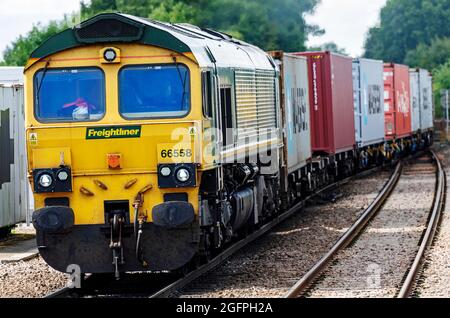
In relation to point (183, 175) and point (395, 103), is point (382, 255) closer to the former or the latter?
point (183, 175)

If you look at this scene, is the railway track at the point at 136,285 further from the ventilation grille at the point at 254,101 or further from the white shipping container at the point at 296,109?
the white shipping container at the point at 296,109

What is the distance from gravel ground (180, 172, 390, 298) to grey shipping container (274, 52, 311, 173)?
118 cm

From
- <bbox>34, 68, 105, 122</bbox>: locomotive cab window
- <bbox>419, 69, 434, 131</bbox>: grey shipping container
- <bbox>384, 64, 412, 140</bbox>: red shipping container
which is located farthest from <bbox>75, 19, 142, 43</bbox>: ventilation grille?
<bbox>419, 69, 434, 131</bbox>: grey shipping container

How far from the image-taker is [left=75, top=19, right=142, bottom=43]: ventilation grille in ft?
42.0

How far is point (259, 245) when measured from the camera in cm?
1703

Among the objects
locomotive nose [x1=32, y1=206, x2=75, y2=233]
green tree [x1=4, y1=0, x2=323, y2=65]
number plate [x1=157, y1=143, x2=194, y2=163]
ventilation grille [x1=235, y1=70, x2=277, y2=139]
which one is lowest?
locomotive nose [x1=32, y1=206, x2=75, y2=233]

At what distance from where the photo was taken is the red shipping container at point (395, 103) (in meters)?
37.6

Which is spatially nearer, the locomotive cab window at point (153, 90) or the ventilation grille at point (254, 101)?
the locomotive cab window at point (153, 90)

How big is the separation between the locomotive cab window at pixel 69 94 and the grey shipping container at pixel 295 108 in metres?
7.66

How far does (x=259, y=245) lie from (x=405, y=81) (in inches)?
1023

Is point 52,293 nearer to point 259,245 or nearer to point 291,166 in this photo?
point 259,245

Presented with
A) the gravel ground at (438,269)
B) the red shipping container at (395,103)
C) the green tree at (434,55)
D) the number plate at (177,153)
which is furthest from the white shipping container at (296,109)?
the green tree at (434,55)

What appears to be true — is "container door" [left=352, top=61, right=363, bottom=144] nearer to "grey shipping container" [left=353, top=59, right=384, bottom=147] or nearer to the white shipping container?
"grey shipping container" [left=353, top=59, right=384, bottom=147]

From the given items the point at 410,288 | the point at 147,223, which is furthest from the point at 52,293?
the point at 410,288
